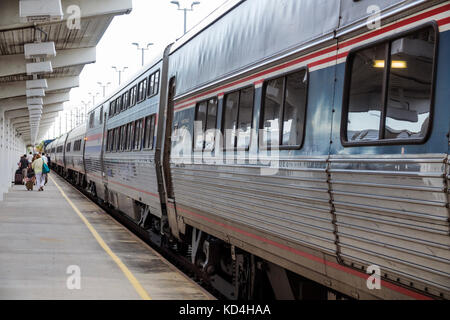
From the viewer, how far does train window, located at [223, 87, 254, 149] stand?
257 inches

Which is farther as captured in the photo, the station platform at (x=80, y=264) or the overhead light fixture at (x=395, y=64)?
the station platform at (x=80, y=264)

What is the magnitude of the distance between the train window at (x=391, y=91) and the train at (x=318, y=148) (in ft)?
0.03

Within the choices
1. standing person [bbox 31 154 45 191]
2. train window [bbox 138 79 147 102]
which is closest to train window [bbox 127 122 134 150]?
train window [bbox 138 79 147 102]

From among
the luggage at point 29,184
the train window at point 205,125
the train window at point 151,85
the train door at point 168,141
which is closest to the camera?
the train window at point 205,125

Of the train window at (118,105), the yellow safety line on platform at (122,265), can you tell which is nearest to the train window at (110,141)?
the train window at (118,105)

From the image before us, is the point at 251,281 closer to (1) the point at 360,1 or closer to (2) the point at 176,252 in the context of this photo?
(1) the point at 360,1

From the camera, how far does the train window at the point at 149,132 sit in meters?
11.7

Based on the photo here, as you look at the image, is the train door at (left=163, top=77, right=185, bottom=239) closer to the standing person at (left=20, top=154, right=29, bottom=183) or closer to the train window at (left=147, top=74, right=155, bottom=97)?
the train window at (left=147, top=74, right=155, bottom=97)

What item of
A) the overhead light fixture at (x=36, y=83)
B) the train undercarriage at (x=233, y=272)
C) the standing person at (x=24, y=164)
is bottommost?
the train undercarriage at (x=233, y=272)

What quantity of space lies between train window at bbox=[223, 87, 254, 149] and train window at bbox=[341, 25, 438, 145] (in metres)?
1.96

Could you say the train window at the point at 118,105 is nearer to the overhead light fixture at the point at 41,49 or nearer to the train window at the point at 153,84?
the overhead light fixture at the point at 41,49

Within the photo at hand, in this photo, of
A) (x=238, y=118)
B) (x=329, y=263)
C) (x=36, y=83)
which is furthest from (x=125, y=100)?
(x=329, y=263)

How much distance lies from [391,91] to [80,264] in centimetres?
660
